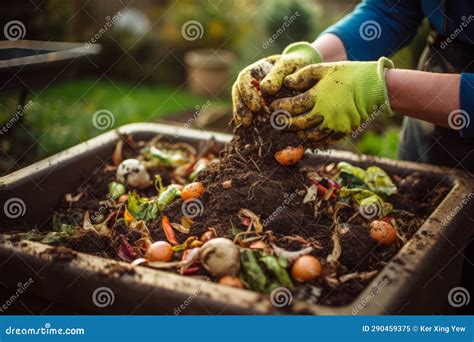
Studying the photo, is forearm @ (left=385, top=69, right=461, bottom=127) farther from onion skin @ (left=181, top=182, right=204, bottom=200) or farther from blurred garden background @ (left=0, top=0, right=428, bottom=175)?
blurred garden background @ (left=0, top=0, right=428, bottom=175)

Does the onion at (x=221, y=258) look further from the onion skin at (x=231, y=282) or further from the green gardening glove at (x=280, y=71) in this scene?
the green gardening glove at (x=280, y=71)

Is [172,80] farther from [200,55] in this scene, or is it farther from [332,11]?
[332,11]

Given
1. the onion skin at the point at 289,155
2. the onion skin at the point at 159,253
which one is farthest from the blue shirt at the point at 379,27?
the onion skin at the point at 159,253

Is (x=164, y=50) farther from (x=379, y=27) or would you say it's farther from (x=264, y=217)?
(x=264, y=217)

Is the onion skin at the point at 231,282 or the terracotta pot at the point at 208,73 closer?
the onion skin at the point at 231,282

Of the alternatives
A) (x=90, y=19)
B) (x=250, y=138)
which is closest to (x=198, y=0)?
(x=90, y=19)

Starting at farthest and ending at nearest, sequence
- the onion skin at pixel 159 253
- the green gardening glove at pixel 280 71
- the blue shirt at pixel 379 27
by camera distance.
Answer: the blue shirt at pixel 379 27 < the green gardening glove at pixel 280 71 < the onion skin at pixel 159 253

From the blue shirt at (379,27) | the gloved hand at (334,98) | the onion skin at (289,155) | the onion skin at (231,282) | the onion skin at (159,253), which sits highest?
the blue shirt at (379,27)
